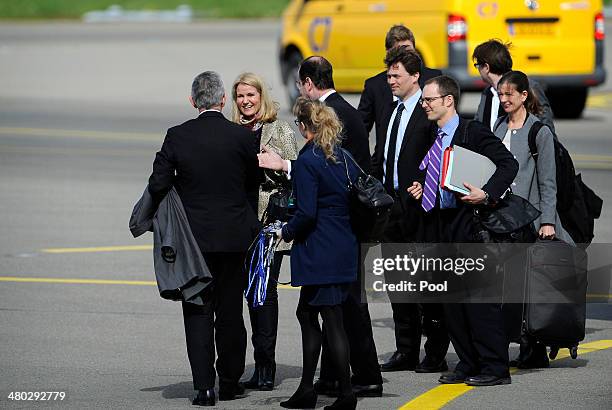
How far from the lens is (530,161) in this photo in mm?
8250

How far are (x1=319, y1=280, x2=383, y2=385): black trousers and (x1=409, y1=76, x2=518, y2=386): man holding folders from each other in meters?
0.52

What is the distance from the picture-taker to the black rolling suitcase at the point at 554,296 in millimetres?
8031

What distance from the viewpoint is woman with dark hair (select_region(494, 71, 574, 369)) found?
8.19 m

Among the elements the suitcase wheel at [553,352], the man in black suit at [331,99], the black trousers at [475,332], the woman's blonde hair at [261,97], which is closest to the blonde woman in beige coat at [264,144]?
the woman's blonde hair at [261,97]

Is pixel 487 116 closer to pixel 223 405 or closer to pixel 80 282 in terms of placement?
pixel 223 405

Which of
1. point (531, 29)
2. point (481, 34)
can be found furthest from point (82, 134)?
point (531, 29)

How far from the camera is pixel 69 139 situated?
64.3 feet

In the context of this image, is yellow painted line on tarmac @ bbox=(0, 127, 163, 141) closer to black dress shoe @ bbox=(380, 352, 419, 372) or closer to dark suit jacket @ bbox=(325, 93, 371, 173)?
black dress shoe @ bbox=(380, 352, 419, 372)

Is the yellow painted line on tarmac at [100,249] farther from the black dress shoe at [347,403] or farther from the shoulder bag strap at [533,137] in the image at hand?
the black dress shoe at [347,403]

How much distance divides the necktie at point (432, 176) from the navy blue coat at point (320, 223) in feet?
2.54

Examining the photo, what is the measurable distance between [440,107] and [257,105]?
103cm

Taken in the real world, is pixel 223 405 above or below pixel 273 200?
below

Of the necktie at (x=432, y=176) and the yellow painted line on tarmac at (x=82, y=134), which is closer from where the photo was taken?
the necktie at (x=432, y=176)

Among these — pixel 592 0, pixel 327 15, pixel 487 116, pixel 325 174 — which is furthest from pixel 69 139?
pixel 325 174
